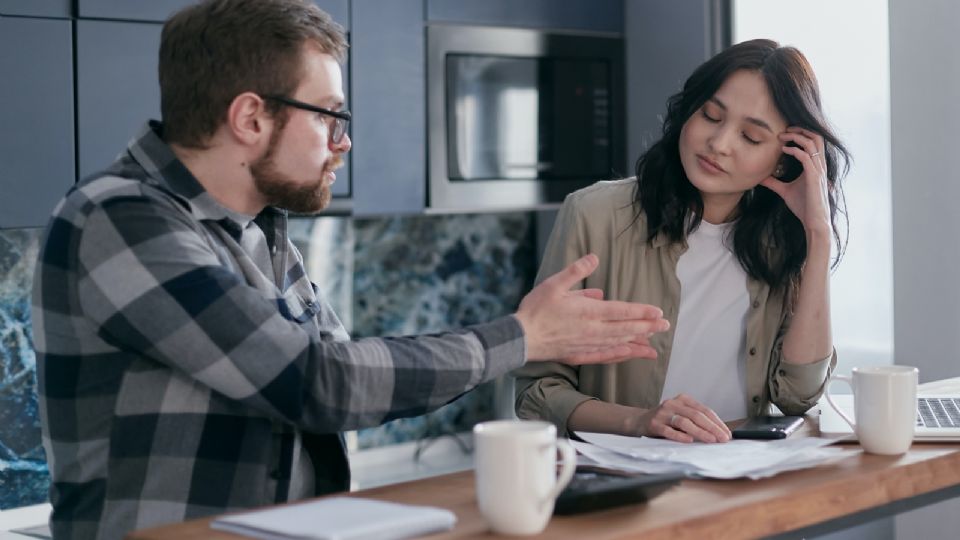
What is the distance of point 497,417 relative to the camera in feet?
13.0

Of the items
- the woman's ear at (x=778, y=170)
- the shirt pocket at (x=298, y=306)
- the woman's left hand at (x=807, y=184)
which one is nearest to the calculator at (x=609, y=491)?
the shirt pocket at (x=298, y=306)

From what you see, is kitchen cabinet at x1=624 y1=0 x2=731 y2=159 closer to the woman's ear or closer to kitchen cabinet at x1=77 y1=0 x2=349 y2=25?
the woman's ear

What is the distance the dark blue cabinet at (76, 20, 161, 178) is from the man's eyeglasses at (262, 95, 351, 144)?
3.42ft

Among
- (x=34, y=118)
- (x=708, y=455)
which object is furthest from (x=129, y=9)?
(x=708, y=455)

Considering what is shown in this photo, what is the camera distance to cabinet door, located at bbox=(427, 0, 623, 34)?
3359mm

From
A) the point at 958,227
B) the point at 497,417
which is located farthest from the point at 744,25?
the point at 497,417

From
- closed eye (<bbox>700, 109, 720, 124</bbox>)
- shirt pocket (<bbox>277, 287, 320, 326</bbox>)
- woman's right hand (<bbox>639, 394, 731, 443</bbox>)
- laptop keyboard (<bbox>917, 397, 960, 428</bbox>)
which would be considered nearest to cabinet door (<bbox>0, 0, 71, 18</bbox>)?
shirt pocket (<bbox>277, 287, 320, 326</bbox>)

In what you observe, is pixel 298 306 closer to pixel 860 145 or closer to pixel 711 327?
pixel 711 327

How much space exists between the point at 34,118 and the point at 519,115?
1.37 metres

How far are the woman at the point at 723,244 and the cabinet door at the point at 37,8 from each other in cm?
116

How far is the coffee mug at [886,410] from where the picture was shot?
66.9 inches

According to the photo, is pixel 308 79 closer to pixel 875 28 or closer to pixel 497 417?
pixel 875 28

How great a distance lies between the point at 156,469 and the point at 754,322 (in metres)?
1.12

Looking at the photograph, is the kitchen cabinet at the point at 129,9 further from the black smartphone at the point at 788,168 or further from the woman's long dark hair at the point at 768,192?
the black smartphone at the point at 788,168
